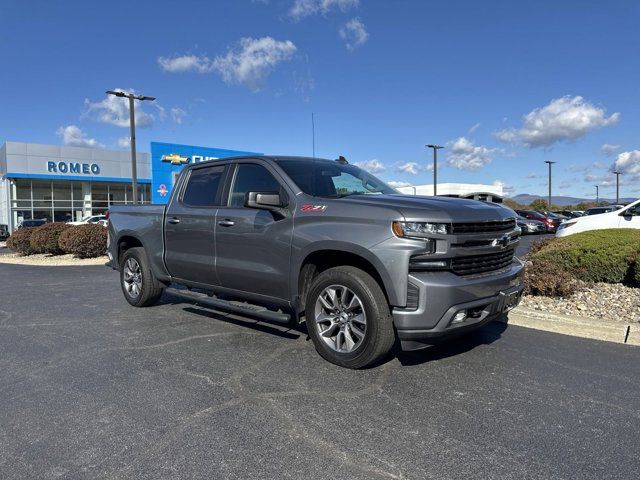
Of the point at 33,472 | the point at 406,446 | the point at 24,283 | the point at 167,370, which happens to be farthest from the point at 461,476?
the point at 24,283

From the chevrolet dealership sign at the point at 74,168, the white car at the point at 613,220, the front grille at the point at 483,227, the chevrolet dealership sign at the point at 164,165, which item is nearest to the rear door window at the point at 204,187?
the front grille at the point at 483,227

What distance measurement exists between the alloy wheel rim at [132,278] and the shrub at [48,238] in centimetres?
1033

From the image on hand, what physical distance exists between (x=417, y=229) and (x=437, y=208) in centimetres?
27

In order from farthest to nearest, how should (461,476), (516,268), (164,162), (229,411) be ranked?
(164,162) < (516,268) < (229,411) < (461,476)

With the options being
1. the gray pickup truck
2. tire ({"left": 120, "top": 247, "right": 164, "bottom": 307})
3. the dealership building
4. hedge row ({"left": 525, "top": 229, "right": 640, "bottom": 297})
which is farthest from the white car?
the dealership building

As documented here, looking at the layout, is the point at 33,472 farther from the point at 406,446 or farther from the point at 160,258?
the point at 160,258

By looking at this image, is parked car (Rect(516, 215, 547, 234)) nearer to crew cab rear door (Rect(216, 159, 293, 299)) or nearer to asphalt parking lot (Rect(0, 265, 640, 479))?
asphalt parking lot (Rect(0, 265, 640, 479))

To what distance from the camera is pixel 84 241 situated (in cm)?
1464

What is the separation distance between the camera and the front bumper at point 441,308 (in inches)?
148

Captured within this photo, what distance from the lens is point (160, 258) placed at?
20.6ft

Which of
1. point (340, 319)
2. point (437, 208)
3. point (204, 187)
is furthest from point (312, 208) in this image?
point (204, 187)

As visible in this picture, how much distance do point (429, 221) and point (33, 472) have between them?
123 inches

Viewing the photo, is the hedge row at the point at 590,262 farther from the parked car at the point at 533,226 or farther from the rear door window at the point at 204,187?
the parked car at the point at 533,226

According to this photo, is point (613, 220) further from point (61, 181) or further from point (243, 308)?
point (61, 181)
